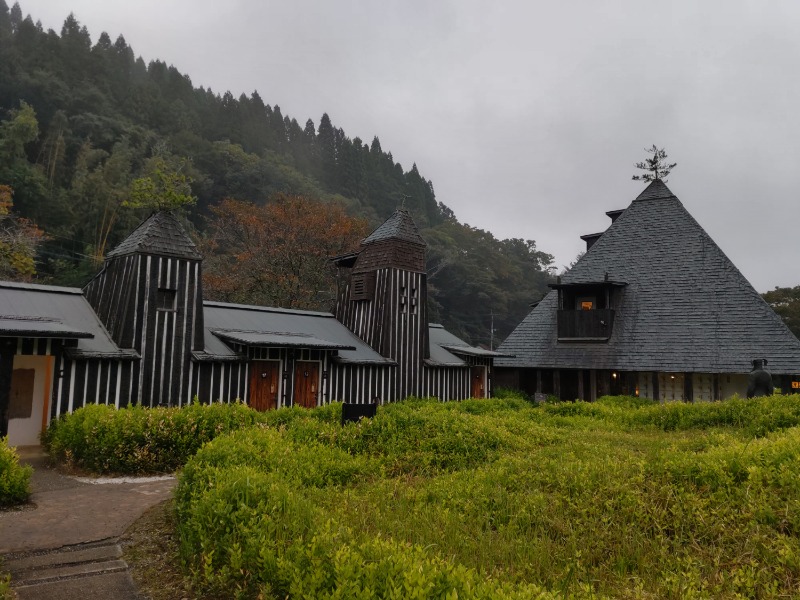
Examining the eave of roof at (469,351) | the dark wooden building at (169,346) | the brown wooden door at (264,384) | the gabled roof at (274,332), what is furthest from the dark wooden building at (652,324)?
the brown wooden door at (264,384)

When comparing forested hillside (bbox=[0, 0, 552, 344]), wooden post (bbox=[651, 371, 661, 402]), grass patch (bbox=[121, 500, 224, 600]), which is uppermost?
forested hillside (bbox=[0, 0, 552, 344])

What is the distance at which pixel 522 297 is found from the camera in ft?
205

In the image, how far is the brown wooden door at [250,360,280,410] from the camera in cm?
1629

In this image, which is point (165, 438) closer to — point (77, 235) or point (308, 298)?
point (308, 298)

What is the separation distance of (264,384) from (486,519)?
12.0 metres

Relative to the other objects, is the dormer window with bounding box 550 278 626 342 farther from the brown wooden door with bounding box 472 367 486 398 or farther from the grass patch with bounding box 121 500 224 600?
the grass patch with bounding box 121 500 224 600

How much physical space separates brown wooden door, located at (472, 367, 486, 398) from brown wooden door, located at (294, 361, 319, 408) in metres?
8.27

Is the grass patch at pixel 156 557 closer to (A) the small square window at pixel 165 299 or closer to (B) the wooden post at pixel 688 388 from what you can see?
(A) the small square window at pixel 165 299

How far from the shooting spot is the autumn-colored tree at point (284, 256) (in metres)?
31.7

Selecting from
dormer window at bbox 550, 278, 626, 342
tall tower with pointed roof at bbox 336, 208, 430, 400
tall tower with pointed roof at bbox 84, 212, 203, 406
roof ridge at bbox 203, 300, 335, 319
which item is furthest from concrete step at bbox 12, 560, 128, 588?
dormer window at bbox 550, 278, 626, 342

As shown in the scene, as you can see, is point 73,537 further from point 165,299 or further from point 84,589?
point 165,299

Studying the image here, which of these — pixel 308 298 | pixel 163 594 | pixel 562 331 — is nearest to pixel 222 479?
pixel 163 594

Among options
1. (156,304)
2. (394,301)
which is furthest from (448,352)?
(156,304)

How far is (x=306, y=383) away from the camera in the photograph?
1766 cm
